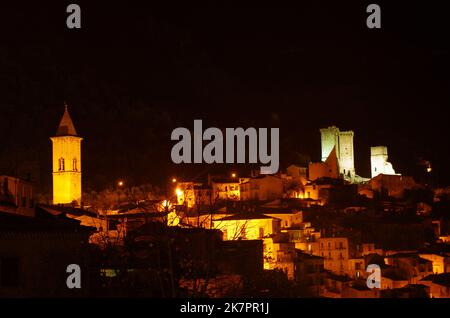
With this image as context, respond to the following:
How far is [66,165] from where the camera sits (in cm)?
5834

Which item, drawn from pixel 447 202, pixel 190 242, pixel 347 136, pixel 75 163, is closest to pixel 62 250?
pixel 190 242

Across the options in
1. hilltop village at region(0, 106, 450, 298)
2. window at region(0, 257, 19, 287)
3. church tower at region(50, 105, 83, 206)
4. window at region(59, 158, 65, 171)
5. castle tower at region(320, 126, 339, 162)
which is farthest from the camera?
castle tower at region(320, 126, 339, 162)

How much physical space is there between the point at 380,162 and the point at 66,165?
3190 cm

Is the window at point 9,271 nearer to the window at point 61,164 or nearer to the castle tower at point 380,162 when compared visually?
the window at point 61,164

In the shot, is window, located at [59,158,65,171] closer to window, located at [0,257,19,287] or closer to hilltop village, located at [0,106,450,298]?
hilltop village, located at [0,106,450,298]

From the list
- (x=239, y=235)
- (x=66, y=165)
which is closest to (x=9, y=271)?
(x=239, y=235)

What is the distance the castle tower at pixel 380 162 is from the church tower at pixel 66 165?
99.2 feet

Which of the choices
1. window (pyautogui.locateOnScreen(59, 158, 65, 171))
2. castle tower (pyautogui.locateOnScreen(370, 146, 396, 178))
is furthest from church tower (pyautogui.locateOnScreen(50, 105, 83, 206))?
castle tower (pyautogui.locateOnScreen(370, 146, 396, 178))

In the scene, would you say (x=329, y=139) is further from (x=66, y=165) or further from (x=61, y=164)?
(x=61, y=164)

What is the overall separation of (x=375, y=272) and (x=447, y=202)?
920 inches

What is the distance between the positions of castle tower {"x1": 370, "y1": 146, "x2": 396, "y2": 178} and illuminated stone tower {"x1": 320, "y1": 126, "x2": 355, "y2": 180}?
1943mm

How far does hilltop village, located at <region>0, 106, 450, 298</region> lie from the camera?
51.1 feet
